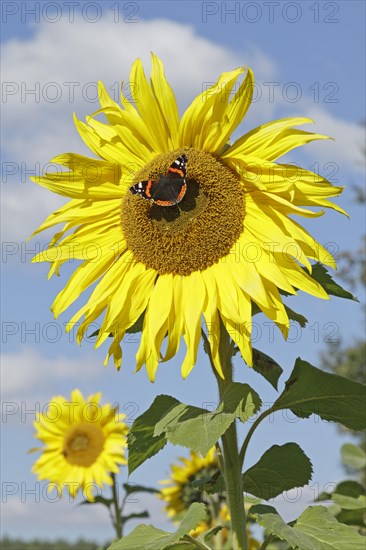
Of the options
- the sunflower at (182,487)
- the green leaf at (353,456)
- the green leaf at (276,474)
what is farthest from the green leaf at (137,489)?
the green leaf at (276,474)

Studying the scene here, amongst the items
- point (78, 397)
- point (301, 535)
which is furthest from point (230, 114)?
point (78, 397)

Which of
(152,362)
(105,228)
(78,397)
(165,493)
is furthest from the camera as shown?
(78,397)

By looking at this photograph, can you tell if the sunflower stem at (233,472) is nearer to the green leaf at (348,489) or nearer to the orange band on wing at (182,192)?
the orange band on wing at (182,192)

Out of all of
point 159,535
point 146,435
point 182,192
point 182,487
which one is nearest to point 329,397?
point 146,435

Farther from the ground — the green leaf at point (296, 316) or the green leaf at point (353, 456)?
the green leaf at point (296, 316)

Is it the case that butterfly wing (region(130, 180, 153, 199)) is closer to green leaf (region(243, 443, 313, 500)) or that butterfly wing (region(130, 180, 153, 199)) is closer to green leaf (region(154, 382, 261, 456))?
green leaf (region(154, 382, 261, 456))

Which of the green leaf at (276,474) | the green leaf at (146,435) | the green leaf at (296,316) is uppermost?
the green leaf at (296,316)

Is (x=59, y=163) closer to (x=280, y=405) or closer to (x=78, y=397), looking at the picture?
(x=280, y=405)

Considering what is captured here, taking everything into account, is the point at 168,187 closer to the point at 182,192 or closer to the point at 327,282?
the point at 182,192
